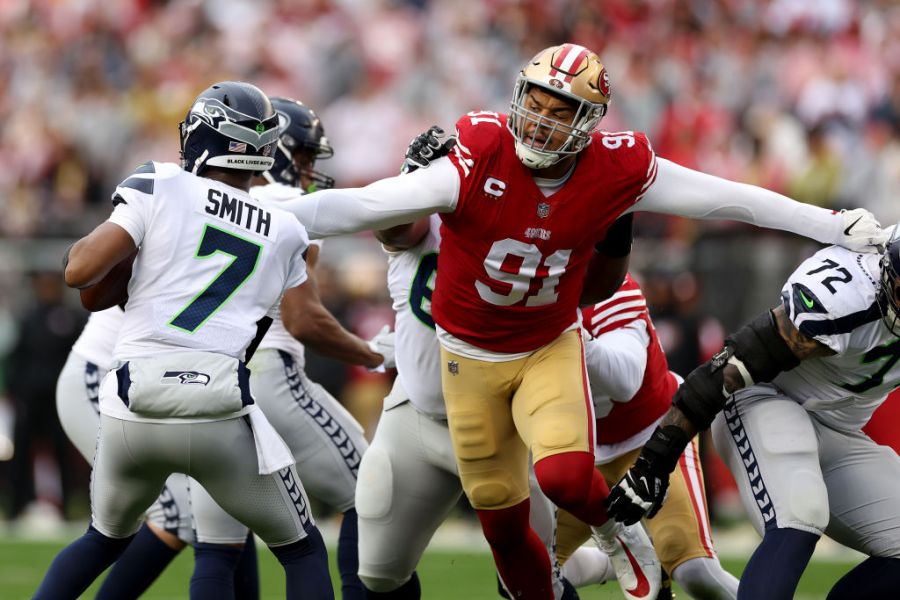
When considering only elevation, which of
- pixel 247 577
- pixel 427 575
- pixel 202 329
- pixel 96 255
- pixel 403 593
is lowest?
pixel 427 575

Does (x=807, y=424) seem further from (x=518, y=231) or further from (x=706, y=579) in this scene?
(x=518, y=231)

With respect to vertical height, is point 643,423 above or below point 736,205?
below

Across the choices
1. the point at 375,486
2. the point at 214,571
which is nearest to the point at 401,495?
the point at 375,486

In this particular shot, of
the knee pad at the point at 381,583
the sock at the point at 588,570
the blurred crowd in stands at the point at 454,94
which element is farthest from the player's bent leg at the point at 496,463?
the blurred crowd in stands at the point at 454,94

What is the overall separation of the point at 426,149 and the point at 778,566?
1.70m

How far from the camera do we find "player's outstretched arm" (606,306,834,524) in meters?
4.46

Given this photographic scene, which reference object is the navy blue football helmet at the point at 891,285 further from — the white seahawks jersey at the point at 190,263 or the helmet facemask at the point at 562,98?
the white seahawks jersey at the point at 190,263

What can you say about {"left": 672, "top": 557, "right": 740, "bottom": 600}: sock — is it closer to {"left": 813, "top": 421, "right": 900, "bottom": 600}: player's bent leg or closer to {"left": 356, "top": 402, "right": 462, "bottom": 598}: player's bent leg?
{"left": 813, "top": 421, "right": 900, "bottom": 600}: player's bent leg

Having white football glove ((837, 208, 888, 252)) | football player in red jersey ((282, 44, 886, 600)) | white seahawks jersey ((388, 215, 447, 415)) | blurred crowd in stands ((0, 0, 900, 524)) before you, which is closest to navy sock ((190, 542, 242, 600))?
white seahawks jersey ((388, 215, 447, 415))

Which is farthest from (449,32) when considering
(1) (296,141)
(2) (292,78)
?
(1) (296,141)

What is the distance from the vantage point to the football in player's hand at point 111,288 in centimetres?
423

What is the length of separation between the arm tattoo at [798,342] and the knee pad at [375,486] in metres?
1.45

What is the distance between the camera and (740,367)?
4.49 meters

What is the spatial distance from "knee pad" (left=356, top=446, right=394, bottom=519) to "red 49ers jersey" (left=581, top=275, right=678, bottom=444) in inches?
33.0
